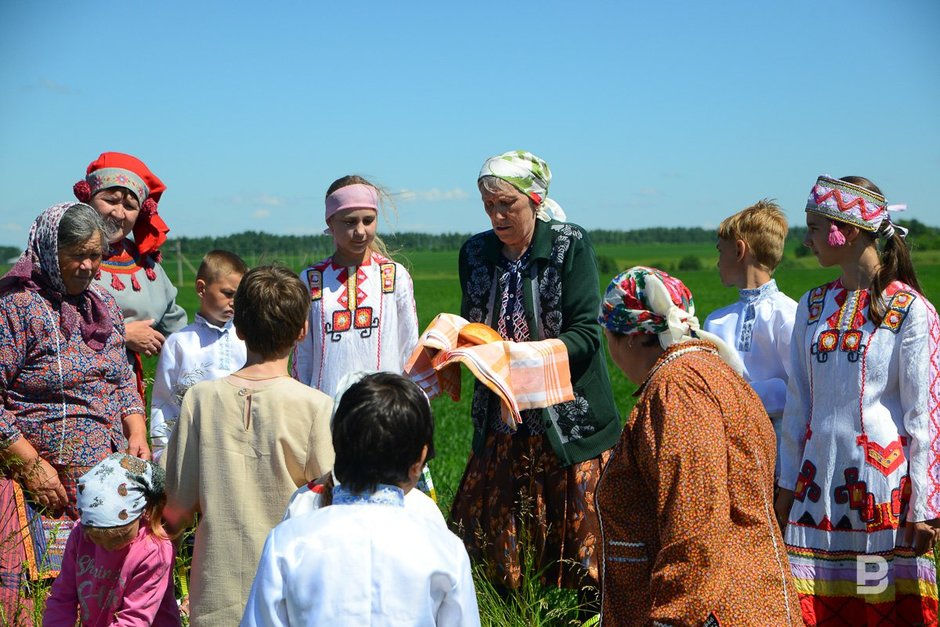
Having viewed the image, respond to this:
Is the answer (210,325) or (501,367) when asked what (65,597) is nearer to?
(210,325)

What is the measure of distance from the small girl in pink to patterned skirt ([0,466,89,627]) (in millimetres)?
605

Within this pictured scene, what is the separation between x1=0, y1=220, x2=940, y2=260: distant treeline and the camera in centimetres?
907

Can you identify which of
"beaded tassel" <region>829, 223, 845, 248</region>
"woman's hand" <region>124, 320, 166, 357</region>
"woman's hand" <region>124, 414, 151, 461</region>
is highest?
"beaded tassel" <region>829, 223, 845, 248</region>

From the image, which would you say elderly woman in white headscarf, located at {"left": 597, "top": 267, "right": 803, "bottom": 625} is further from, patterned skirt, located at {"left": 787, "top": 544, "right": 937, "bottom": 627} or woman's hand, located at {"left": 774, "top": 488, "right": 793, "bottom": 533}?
woman's hand, located at {"left": 774, "top": 488, "right": 793, "bottom": 533}

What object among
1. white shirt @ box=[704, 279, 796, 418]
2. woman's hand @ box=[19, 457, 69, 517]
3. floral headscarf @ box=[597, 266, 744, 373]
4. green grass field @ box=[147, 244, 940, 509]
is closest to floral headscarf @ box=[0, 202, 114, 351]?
woman's hand @ box=[19, 457, 69, 517]

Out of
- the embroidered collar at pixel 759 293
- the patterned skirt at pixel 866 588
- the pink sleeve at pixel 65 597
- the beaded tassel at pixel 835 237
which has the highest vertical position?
the beaded tassel at pixel 835 237

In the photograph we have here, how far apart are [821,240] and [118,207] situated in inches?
135

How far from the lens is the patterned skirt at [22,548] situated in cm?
367

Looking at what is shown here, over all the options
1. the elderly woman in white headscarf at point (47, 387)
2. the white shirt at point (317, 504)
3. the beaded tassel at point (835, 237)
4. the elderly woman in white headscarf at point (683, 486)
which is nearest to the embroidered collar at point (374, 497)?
the white shirt at point (317, 504)

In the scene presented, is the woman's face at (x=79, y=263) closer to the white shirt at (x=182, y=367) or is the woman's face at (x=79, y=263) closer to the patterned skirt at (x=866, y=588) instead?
the white shirt at (x=182, y=367)

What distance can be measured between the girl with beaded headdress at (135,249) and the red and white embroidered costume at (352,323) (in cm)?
87

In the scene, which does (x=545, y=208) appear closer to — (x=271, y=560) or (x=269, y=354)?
(x=269, y=354)

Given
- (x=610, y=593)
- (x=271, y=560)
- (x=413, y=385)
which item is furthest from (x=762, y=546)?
(x=271, y=560)

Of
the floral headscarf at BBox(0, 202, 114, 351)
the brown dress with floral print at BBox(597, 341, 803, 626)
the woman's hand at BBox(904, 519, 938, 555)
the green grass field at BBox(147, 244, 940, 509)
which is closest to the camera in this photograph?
the brown dress with floral print at BBox(597, 341, 803, 626)
